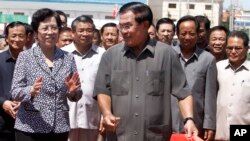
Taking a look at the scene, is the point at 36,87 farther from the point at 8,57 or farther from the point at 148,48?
the point at 8,57

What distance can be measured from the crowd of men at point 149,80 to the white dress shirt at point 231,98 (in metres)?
0.01

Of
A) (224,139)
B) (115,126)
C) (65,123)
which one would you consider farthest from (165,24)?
(115,126)

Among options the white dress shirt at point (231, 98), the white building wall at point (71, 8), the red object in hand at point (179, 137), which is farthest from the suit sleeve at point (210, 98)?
the white building wall at point (71, 8)

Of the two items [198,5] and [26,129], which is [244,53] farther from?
[198,5]

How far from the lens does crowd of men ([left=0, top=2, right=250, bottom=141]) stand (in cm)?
422

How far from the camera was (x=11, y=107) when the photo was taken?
4809mm

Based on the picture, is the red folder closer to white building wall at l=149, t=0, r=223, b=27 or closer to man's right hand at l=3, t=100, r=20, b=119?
man's right hand at l=3, t=100, r=20, b=119

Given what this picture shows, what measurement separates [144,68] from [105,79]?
0.35 metres

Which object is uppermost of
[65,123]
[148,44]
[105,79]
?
[148,44]

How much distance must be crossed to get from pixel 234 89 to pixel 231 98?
0.10 meters

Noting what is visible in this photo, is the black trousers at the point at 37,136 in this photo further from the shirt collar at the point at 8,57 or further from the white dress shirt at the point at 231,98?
the white dress shirt at the point at 231,98

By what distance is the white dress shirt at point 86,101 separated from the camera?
20.2ft

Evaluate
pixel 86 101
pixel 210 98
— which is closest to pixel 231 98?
pixel 210 98

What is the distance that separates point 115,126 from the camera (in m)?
4.01
